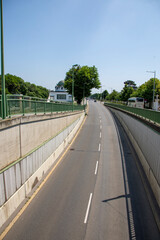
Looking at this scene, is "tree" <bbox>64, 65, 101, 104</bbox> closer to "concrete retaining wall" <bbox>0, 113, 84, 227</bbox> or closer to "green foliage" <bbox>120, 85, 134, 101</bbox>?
"green foliage" <bbox>120, 85, 134, 101</bbox>

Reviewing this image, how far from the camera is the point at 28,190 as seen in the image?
11.2m

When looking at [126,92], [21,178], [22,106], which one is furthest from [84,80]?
[21,178]

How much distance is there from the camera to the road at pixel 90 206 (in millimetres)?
8188

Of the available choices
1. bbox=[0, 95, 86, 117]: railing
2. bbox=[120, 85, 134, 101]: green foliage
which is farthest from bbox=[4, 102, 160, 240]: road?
bbox=[120, 85, 134, 101]: green foliage

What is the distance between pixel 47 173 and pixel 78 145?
9.31 metres

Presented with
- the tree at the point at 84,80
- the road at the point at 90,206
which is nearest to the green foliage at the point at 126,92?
the tree at the point at 84,80

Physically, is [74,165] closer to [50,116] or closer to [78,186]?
[78,186]

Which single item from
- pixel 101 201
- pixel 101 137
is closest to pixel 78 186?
pixel 101 201

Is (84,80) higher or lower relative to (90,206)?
higher

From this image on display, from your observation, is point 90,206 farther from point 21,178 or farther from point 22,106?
point 22,106

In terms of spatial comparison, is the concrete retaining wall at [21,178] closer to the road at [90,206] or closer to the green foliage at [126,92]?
the road at [90,206]

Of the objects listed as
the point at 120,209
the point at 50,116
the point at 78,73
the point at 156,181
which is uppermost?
the point at 78,73

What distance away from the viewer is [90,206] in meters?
10.4

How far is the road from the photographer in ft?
26.9
